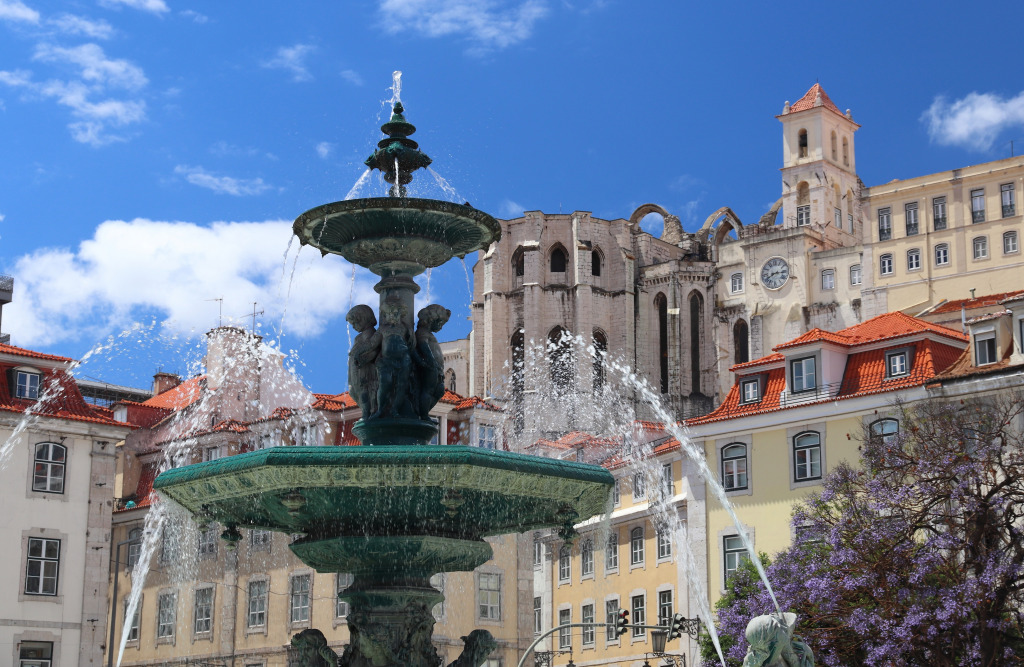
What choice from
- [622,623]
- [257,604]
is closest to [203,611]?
[257,604]

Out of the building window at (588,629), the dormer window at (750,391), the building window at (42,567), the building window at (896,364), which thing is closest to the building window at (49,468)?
the building window at (42,567)

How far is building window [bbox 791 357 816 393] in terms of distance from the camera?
1587 inches

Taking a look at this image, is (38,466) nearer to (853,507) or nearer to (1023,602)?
(853,507)

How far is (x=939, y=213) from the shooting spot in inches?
3182

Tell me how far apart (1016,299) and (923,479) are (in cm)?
879

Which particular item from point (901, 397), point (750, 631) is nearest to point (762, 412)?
point (901, 397)

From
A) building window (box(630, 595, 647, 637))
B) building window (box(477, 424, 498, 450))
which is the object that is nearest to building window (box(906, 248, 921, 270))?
building window (box(630, 595, 647, 637))

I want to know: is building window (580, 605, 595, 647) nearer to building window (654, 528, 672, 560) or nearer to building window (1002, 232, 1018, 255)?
building window (654, 528, 672, 560)

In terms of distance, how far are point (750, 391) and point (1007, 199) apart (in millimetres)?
42155

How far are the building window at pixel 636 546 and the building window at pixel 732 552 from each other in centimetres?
508

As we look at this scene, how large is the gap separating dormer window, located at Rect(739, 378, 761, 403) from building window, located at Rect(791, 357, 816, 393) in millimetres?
1341

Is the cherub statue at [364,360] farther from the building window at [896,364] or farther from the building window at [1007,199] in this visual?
the building window at [1007,199]

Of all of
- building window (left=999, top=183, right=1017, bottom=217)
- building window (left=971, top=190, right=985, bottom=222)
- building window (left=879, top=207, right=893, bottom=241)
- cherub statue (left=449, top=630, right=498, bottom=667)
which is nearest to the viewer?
Answer: cherub statue (left=449, top=630, right=498, bottom=667)

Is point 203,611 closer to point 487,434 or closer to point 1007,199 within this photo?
point 487,434
